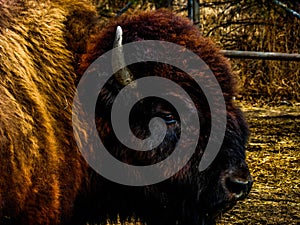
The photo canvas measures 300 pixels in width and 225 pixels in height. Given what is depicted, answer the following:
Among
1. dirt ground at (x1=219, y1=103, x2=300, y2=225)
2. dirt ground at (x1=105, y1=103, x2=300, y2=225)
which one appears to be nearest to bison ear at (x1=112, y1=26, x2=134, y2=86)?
dirt ground at (x1=105, y1=103, x2=300, y2=225)

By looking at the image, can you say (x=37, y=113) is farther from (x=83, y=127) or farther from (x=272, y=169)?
(x=272, y=169)

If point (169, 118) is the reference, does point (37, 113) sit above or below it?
above

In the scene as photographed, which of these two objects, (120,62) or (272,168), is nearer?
(120,62)

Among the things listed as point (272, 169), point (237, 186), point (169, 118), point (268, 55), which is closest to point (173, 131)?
point (169, 118)

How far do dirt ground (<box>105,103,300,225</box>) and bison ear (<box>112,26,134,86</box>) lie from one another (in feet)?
2.71

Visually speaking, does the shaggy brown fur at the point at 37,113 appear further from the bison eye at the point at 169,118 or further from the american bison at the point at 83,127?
the bison eye at the point at 169,118

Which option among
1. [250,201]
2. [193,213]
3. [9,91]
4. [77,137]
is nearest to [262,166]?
[250,201]

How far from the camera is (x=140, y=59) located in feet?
8.57

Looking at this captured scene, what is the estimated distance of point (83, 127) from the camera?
8.43 feet

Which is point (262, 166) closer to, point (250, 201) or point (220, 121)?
point (250, 201)

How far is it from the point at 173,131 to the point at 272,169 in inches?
115

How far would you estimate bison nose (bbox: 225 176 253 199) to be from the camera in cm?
254

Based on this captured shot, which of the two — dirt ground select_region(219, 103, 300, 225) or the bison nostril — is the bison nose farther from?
dirt ground select_region(219, 103, 300, 225)

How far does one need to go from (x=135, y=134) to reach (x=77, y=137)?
0.83 ft
